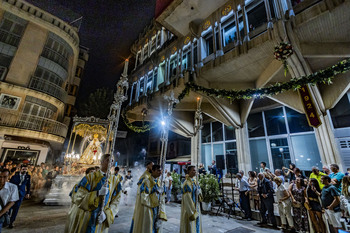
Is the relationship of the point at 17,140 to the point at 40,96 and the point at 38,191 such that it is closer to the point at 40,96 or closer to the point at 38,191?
the point at 40,96

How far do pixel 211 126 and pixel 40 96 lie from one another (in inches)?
653

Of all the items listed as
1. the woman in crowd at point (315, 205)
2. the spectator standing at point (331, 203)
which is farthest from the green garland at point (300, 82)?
the woman in crowd at point (315, 205)

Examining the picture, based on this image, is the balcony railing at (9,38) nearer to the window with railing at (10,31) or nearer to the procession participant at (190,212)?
the window with railing at (10,31)

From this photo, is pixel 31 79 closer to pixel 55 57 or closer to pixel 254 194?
pixel 55 57

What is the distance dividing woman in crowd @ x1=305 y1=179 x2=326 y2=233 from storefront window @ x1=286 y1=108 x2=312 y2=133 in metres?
7.45

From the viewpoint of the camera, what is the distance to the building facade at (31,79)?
1329 centimetres

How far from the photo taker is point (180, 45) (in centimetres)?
1348

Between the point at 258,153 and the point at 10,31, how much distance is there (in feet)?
81.0

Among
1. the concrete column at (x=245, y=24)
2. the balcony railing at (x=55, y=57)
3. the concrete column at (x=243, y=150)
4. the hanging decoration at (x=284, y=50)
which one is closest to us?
the hanging decoration at (x=284, y=50)

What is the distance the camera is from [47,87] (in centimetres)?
1546

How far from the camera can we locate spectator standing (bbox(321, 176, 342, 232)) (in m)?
4.33

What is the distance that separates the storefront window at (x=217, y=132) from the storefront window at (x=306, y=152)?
5654 millimetres

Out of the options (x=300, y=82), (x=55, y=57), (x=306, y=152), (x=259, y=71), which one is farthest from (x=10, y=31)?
(x=306, y=152)

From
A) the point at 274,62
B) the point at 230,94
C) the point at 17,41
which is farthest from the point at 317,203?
the point at 17,41
